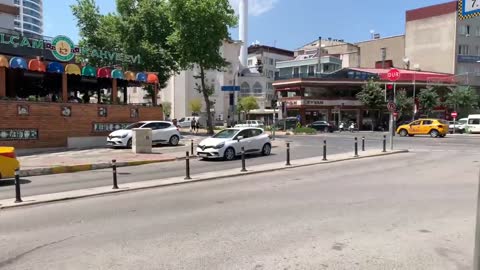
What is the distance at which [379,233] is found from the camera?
7430 millimetres

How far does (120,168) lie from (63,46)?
1248 cm

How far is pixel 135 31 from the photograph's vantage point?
144 feet

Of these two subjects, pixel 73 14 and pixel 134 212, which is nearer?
pixel 134 212

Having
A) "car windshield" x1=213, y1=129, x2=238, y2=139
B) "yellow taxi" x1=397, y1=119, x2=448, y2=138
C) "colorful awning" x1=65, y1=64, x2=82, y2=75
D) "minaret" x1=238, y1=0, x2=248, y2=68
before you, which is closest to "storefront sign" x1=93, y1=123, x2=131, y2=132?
"colorful awning" x1=65, y1=64, x2=82, y2=75

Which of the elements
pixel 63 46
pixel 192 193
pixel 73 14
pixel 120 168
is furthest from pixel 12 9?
pixel 192 193

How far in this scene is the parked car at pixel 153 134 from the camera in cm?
2683

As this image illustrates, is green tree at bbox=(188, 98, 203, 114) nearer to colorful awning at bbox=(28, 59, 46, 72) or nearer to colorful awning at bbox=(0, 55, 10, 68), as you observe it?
colorful awning at bbox=(28, 59, 46, 72)

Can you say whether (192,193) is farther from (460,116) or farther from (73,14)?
(460,116)

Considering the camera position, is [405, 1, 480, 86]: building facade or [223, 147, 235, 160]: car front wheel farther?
[405, 1, 480, 86]: building facade

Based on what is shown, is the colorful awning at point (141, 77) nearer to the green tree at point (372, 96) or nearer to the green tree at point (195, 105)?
the green tree at point (372, 96)

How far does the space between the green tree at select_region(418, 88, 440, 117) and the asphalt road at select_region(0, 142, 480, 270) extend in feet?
178

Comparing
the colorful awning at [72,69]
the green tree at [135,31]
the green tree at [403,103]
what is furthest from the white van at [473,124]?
the colorful awning at [72,69]

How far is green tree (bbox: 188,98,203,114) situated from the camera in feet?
274

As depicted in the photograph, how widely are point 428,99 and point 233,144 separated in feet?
163
